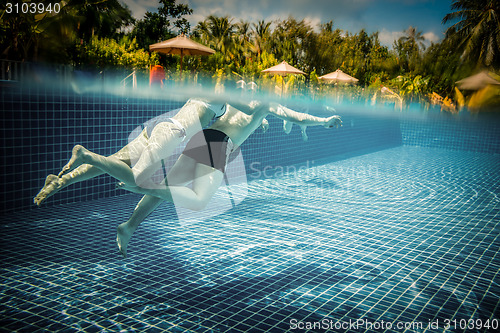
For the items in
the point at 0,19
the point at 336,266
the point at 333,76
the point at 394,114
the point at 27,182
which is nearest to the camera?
the point at 336,266

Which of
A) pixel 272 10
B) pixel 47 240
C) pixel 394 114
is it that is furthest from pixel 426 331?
pixel 272 10

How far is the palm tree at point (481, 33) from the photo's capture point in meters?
25.9

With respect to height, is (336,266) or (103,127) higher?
(103,127)

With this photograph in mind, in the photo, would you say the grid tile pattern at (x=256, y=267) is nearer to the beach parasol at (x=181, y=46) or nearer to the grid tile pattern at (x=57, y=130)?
the grid tile pattern at (x=57, y=130)

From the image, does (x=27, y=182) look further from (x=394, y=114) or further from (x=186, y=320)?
(x=394, y=114)

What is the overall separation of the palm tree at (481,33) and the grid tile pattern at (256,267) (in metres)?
25.0

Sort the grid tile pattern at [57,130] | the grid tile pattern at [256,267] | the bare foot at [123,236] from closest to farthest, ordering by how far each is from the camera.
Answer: the grid tile pattern at [256,267] → the bare foot at [123,236] → the grid tile pattern at [57,130]

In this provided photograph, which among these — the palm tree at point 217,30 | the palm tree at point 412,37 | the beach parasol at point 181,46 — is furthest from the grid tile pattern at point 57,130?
the palm tree at point 412,37

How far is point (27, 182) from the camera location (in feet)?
13.9

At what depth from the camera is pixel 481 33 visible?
26250 millimetres

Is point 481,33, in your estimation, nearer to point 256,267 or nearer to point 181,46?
point 181,46

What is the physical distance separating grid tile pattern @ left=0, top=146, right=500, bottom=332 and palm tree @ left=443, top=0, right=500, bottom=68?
25.0 m

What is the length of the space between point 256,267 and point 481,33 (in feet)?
95.5

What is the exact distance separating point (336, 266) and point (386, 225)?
146 cm
